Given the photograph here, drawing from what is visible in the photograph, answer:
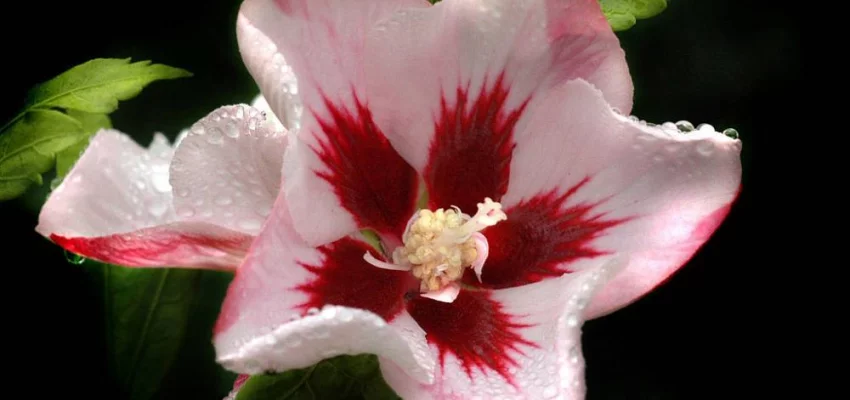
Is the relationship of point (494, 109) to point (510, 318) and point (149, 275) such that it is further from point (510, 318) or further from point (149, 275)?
point (149, 275)

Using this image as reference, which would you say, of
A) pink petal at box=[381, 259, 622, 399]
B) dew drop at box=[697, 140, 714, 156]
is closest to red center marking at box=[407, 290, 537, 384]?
pink petal at box=[381, 259, 622, 399]

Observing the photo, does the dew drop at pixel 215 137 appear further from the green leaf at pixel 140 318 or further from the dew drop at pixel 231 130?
the green leaf at pixel 140 318

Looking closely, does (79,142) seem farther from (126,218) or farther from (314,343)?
(314,343)

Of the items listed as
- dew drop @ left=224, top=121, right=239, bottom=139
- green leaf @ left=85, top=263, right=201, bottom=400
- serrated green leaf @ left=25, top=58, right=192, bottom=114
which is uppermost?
dew drop @ left=224, top=121, right=239, bottom=139

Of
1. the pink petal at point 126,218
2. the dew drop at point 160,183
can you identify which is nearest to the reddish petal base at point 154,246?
the pink petal at point 126,218

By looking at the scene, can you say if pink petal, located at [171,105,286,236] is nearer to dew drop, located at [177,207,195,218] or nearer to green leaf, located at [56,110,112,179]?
dew drop, located at [177,207,195,218]

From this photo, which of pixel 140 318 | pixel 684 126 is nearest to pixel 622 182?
pixel 684 126
